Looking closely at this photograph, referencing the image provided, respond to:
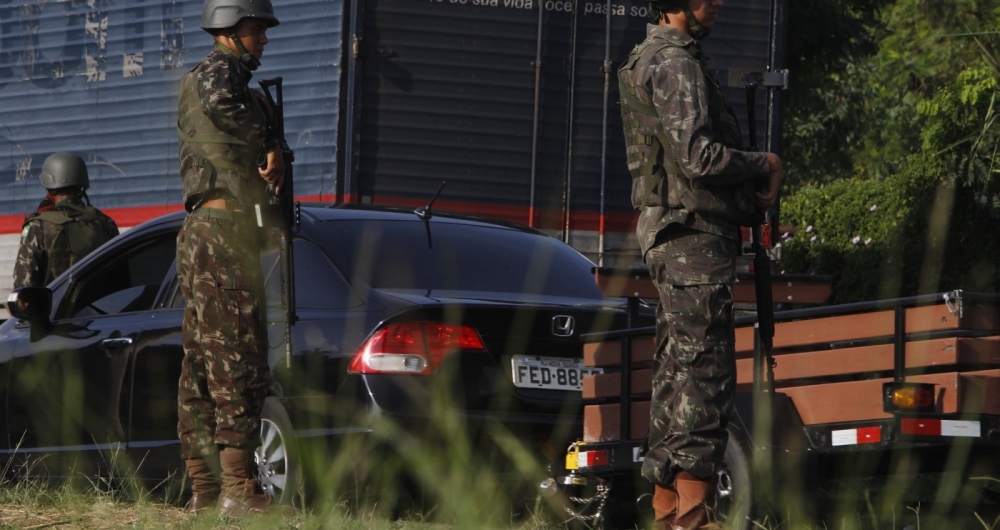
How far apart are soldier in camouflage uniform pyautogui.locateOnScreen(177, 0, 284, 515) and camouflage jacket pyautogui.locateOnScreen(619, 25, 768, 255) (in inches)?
53.7

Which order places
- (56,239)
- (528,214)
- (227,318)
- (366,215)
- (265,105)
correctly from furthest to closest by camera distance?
(528,214) < (56,239) < (366,215) < (265,105) < (227,318)

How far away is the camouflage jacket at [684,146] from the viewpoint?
4480 millimetres

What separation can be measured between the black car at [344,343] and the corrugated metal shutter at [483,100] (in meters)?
3.61

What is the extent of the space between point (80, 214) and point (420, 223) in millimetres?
3314

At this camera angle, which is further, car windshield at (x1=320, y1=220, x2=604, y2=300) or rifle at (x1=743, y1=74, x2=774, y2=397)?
car windshield at (x1=320, y1=220, x2=604, y2=300)

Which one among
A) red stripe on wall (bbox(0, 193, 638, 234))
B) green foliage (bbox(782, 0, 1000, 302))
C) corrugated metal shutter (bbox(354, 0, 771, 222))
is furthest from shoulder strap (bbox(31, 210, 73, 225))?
green foliage (bbox(782, 0, 1000, 302))

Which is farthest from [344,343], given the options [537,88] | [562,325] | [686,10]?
[537,88]

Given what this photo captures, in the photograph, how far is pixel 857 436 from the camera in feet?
15.6

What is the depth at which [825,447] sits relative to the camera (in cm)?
485

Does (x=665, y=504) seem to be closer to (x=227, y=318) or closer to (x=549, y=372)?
(x=549, y=372)

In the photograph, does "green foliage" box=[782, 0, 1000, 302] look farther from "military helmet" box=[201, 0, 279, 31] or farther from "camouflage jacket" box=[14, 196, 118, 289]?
"camouflage jacket" box=[14, 196, 118, 289]

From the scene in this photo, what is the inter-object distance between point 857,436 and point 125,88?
861 centimetres

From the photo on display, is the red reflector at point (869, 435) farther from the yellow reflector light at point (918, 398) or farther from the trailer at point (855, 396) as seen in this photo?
the yellow reflector light at point (918, 398)

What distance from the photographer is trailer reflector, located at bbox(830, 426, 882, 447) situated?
185 inches
